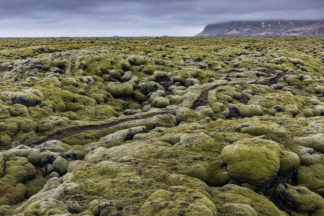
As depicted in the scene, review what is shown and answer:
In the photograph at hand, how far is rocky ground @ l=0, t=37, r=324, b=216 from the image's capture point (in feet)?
47.4

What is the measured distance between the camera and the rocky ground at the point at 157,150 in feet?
47.4

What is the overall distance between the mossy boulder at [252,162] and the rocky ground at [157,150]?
0.26 ft

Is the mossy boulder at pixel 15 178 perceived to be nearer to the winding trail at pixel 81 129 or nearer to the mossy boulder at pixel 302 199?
the winding trail at pixel 81 129

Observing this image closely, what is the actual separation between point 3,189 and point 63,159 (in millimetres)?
5414

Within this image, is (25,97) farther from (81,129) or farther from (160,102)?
(160,102)

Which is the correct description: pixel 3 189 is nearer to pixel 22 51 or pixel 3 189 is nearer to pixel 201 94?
→ pixel 201 94

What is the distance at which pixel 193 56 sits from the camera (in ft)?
266

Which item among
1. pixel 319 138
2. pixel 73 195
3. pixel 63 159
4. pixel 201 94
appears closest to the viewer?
pixel 73 195

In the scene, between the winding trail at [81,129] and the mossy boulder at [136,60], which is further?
the mossy boulder at [136,60]

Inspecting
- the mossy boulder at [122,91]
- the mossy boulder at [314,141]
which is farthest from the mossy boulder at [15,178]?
the mossy boulder at [314,141]

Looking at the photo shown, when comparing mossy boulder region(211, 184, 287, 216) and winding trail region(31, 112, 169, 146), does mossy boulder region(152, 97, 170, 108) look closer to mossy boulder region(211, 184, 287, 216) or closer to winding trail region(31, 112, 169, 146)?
winding trail region(31, 112, 169, 146)

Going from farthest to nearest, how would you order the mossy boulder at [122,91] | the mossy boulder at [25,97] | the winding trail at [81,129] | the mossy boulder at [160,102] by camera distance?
the mossy boulder at [122,91] < the mossy boulder at [160,102] < the mossy boulder at [25,97] < the winding trail at [81,129]

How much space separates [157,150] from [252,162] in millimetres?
8095

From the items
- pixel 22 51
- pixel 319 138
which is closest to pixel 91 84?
pixel 319 138
